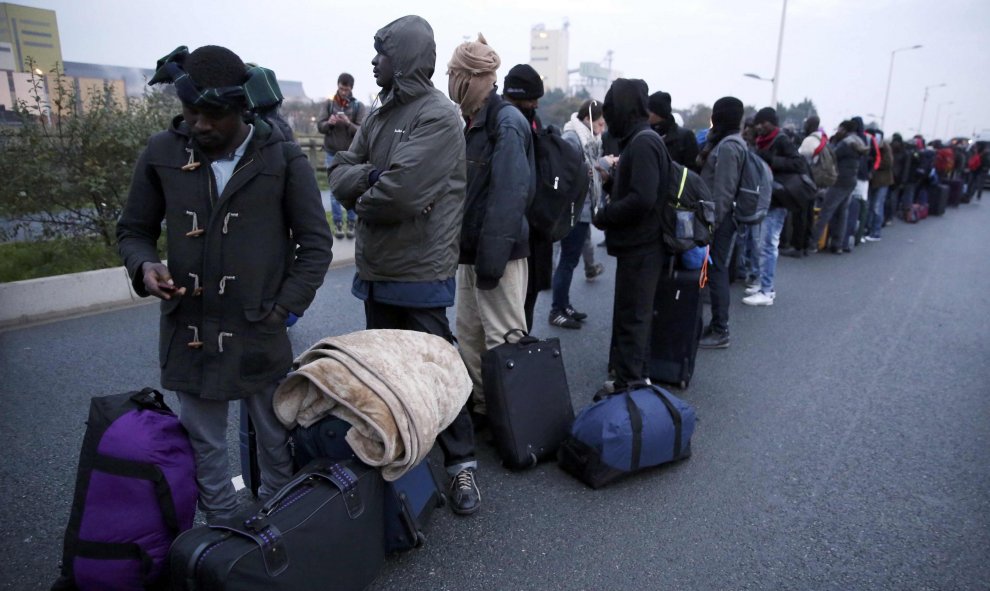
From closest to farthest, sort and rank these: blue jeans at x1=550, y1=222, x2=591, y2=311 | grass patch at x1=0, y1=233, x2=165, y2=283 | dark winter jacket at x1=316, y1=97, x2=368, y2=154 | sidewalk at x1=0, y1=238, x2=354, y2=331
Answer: sidewalk at x1=0, y1=238, x2=354, y2=331, blue jeans at x1=550, y1=222, x2=591, y2=311, grass patch at x1=0, y1=233, x2=165, y2=283, dark winter jacket at x1=316, y1=97, x2=368, y2=154

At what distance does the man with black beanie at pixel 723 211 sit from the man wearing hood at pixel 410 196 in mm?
3050

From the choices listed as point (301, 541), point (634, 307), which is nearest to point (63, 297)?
point (301, 541)

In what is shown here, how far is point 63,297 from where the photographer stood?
5.45 m

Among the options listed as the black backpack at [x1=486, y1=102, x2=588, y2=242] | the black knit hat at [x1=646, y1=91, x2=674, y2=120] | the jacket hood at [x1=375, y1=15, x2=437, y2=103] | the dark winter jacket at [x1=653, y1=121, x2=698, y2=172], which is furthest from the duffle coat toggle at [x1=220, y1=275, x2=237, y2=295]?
the dark winter jacket at [x1=653, y1=121, x2=698, y2=172]

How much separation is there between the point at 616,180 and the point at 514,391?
1.58 metres

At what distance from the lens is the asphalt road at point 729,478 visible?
2.55 meters

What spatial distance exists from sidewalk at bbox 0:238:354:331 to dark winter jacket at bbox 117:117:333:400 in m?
3.21

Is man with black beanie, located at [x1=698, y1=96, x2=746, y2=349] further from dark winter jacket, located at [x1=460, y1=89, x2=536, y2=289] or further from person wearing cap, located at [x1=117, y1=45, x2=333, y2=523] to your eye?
person wearing cap, located at [x1=117, y1=45, x2=333, y2=523]

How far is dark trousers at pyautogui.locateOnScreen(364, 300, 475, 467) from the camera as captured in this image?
2.95 metres

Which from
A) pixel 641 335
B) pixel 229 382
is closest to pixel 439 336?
pixel 229 382

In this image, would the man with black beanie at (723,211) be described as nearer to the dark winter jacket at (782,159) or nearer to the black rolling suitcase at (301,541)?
the dark winter jacket at (782,159)

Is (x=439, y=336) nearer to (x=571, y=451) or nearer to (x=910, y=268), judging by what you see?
(x=571, y=451)

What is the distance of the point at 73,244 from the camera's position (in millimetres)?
6137

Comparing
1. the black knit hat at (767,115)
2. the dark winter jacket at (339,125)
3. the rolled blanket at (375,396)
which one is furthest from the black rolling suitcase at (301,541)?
the black knit hat at (767,115)
